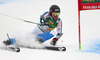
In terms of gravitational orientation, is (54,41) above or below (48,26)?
below

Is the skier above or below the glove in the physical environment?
above

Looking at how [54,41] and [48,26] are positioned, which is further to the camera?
[54,41]

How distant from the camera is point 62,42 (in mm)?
8227

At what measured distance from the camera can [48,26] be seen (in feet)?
24.2

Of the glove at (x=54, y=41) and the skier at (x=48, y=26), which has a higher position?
the skier at (x=48, y=26)

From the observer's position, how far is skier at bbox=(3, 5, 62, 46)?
714 cm

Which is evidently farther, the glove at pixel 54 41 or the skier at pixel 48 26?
the glove at pixel 54 41

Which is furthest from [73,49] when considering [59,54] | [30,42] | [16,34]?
[16,34]

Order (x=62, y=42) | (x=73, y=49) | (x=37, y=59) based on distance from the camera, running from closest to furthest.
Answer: (x=37, y=59), (x=73, y=49), (x=62, y=42)

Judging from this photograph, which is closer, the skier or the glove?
the skier

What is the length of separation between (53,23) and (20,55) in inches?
67.3

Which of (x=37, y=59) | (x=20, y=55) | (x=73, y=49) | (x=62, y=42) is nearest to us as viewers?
(x=37, y=59)

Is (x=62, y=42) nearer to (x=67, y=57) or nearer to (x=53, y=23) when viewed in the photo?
(x=53, y=23)

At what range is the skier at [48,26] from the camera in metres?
7.14
